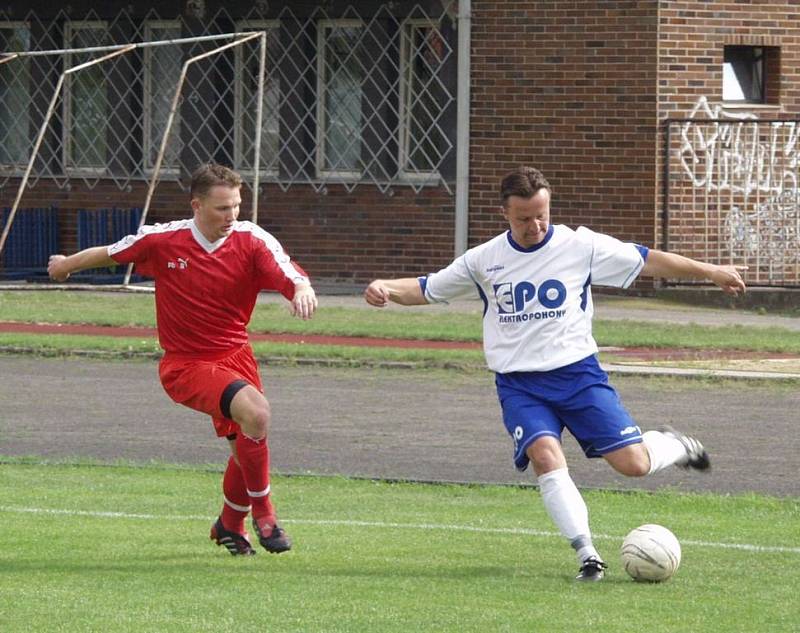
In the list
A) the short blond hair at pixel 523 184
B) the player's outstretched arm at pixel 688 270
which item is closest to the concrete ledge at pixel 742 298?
the player's outstretched arm at pixel 688 270

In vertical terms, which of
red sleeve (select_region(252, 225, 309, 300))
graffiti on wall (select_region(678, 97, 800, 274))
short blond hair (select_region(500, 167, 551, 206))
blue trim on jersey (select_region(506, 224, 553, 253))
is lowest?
red sleeve (select_region(252, 225, 309, 300))

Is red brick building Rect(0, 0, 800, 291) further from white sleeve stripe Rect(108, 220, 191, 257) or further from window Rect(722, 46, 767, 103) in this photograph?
white sleeve stripe Rect(108, 220, 191, 257)

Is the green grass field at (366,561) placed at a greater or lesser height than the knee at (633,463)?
lesser

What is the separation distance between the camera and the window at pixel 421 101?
24.2 metres

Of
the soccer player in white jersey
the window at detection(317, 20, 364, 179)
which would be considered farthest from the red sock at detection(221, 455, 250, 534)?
the window at detection(317, 20, 364, 179)

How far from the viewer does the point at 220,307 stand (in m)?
8.63

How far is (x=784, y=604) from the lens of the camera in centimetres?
720

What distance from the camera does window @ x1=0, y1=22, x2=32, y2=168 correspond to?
87.2 ft

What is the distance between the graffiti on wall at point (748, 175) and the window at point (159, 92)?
7.40 m

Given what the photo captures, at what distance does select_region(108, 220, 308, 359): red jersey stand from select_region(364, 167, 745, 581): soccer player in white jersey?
2.13ft

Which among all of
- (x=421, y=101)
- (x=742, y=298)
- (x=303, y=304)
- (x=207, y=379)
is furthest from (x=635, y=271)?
(x=421, y=101)

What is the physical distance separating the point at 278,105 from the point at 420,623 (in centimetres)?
1890

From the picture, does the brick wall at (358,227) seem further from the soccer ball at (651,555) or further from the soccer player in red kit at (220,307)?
the soccer ball at (651,555)

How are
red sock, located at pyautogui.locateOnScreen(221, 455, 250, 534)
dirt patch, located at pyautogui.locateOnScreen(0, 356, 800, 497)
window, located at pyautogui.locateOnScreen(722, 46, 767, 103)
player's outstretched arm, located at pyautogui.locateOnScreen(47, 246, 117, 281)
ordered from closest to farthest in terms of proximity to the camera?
red sock, located at pyautogui.locateOnScreen(221, 455, 250, 534)
player's outstretched arm, located at pyautogui.locateOnScreen(47, 246, 117, 281)
dirt patch, located at pyautogui.locateOnScreen(0, 356, 800, 497)
window, located at pyautogui.locateOnScreen(722, 46, 767, 103)
